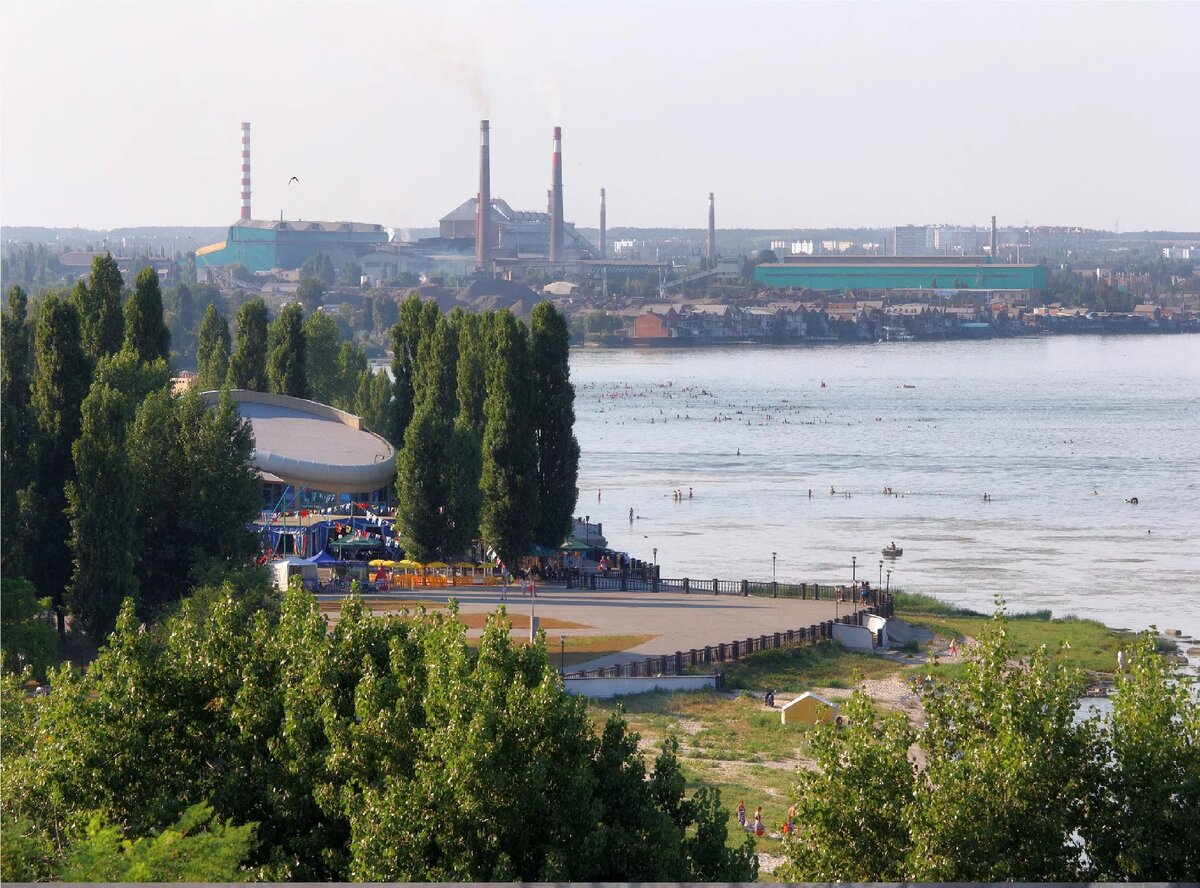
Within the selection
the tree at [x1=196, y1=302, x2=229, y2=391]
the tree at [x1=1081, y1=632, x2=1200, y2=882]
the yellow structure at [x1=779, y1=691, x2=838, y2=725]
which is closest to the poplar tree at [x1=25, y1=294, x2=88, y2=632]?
the yellow structure at [x1=779, y1=691, x2=838, y2=725]

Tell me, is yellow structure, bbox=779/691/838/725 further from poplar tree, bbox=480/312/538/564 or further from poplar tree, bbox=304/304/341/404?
poplar tree, bbox=304/304/341/404

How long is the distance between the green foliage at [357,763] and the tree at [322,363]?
39.0m

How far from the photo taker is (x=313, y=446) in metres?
38.6

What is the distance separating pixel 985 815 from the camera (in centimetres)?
1092

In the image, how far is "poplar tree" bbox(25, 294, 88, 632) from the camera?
81.5 feet

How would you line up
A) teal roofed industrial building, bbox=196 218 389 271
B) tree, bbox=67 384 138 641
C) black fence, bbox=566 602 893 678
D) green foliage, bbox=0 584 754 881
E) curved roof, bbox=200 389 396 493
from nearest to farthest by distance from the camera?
1. green foliage, bbox=0 584 754 881
2. tree, bbox=67 384 138 641
3. black fence, bbox=566 602 893 678
4. curved roof, bbox=200 389 396 493
5. teal roofed industrial building, bbox=196 218 389 271

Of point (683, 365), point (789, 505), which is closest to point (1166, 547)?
point (789, 505)

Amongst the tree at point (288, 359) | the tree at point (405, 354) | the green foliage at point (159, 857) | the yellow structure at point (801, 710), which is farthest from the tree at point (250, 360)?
the green foliage at point (159, 857)

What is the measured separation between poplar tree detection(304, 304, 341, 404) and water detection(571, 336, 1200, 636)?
854 centimetres

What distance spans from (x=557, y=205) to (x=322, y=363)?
134 m

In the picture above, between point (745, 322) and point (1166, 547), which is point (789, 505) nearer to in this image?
point (1166, 547)

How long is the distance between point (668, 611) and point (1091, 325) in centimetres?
14342

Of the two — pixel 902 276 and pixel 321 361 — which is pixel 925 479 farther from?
pixel 902 276

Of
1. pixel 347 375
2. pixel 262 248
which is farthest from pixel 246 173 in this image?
pixel 347 375
